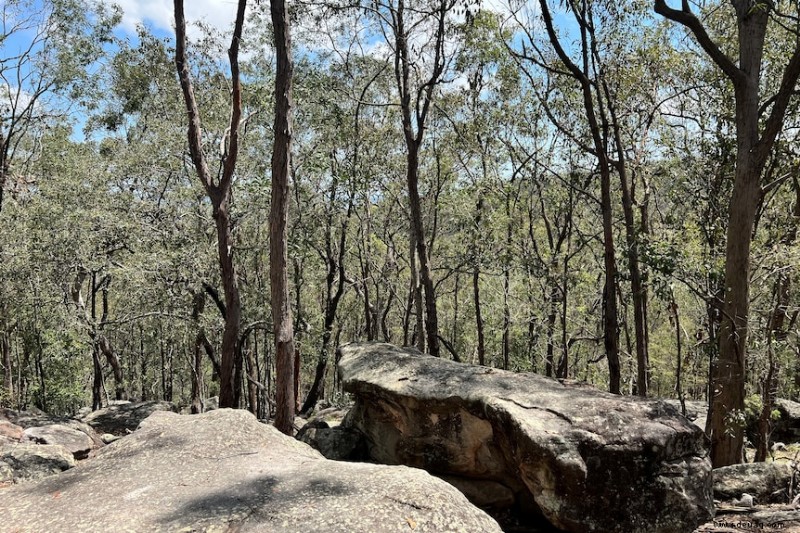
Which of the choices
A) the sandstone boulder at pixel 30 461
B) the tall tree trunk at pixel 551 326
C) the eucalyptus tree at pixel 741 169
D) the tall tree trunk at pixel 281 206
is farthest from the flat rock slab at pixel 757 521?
the tall tree trunk at pixel 551 326

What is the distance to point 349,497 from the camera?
3.87 m

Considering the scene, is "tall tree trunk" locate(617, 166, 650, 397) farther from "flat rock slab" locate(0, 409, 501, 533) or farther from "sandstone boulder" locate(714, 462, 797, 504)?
"flat rock slab" locate(0, 409, 501, 533)

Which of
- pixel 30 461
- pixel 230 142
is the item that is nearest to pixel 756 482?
pixel 230 142

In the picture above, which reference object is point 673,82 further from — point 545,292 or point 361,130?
point 361,130

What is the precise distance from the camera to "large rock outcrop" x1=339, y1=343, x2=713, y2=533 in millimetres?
5961

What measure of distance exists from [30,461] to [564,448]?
24.2 feet

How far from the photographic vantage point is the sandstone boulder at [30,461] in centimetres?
737

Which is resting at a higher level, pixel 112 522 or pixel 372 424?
pixel 112 522

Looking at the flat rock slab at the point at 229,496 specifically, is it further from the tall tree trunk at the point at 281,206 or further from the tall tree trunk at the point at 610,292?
the tall tree trunk at the point at 610,292

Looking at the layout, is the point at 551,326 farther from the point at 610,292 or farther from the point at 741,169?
the point at 741,169

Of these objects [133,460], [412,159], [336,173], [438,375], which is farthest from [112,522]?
[336,173]

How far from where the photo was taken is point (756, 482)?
7219 millimetres

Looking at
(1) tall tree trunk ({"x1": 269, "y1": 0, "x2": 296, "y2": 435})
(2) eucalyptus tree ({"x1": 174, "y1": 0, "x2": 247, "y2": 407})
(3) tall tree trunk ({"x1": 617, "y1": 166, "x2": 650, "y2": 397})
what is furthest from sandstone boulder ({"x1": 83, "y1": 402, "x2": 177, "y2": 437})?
(3) tall tree trunk ({"x1": 617, "y1": 166, "x2": 650, "y2": 397})

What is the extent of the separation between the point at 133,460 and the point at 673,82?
12660 mm
